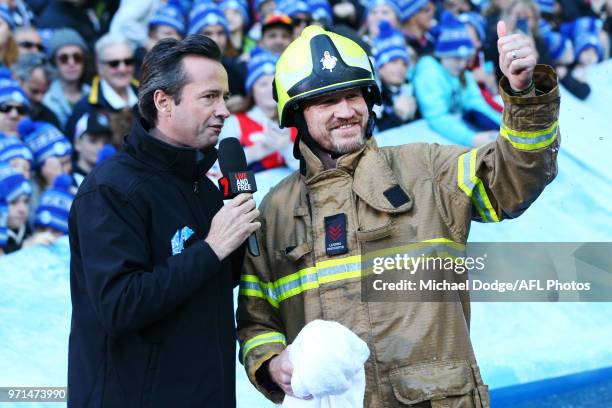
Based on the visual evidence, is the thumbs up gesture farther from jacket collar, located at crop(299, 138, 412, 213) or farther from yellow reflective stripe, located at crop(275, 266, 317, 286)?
yellow reflective stripe, located at crop(275, 266, 317, 286)

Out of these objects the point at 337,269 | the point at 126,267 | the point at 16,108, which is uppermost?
the point at 16,108

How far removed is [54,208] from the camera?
5.30m

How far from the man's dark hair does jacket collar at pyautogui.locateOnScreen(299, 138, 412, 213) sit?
0.47 meters

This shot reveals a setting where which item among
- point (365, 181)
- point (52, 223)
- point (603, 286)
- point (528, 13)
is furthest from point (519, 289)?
point (528, 13)

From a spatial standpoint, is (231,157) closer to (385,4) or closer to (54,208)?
(54,208)

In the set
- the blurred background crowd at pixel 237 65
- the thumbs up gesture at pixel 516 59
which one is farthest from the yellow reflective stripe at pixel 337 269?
the blurred background crowd at pixel 237 65

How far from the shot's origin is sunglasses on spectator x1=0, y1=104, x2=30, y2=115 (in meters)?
5.40

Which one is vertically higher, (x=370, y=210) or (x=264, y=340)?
(x=370, y=210)

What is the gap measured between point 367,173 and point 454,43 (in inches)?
150

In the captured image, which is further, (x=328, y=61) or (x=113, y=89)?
(x=113, y=89)

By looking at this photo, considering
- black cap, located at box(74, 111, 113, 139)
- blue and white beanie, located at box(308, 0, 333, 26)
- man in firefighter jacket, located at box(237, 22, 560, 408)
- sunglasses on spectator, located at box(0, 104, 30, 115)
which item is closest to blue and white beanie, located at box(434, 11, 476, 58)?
blue and white beanie, located at box(308, 0, 333, 26)

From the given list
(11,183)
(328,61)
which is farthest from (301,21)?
(328,61)

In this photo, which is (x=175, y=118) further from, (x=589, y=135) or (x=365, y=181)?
(x=589, y=135)

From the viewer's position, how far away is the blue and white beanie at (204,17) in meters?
6.19
